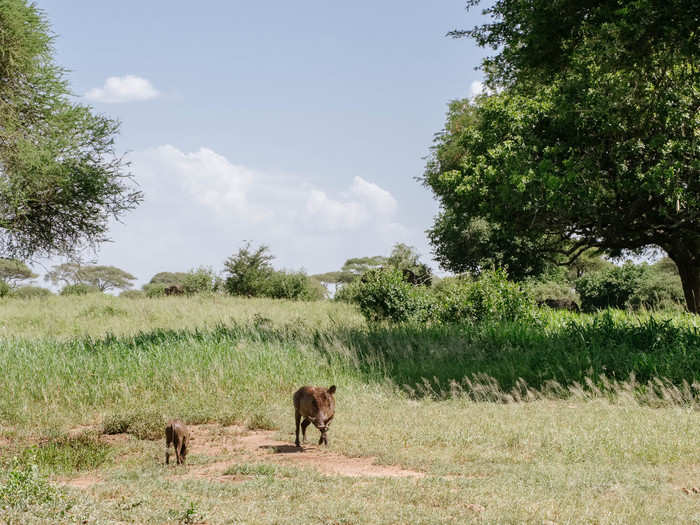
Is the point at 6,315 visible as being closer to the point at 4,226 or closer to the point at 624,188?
the point at 4,226

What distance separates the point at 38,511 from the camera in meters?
4.17

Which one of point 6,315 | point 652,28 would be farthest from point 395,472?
point 6,315

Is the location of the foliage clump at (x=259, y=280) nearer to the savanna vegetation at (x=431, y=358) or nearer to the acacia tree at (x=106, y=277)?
the savanna vegetation at (x=431, y=358)

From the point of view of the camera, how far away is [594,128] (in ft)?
61.8

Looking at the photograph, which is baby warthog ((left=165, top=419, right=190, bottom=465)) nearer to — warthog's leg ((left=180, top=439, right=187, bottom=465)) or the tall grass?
warthog's leg ((left=180, top=439, right=187, bottom=465))

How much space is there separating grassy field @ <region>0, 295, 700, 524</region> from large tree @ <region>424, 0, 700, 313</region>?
15.2 ft

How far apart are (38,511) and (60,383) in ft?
21.8

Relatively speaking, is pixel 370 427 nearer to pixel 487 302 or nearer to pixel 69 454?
pixel 69 454

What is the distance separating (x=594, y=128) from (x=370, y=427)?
47.7 ft

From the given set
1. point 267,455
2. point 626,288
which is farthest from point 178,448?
point 626,288

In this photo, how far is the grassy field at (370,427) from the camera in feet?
15.1

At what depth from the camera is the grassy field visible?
→ 4590mm

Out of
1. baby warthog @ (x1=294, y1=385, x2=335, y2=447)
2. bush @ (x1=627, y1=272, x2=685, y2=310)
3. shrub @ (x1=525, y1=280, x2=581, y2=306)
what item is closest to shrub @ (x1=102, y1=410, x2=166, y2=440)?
baby warthog @ (x1=294, y1=385, x2=335, y2=447)

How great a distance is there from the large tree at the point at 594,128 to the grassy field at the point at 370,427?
4.64 meters
